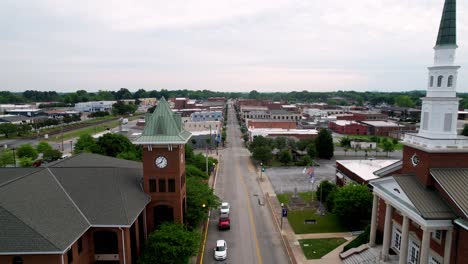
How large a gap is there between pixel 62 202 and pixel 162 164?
8984 mm

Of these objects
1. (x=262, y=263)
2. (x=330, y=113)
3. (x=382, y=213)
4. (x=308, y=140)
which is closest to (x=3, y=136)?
(x=308, y=140)

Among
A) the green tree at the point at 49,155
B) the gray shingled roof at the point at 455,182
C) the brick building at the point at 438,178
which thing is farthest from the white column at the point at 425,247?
the green tree at the point at 49,155

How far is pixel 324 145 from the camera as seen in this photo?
75375mm

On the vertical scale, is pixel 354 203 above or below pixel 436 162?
below

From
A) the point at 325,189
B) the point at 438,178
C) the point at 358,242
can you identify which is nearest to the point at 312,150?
the point at 325,189

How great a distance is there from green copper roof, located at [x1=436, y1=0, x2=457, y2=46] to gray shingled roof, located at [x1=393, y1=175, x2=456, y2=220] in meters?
11.0

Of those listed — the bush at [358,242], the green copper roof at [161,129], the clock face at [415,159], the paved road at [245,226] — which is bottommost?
the paved road at [245,226]

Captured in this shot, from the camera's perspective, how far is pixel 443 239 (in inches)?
906

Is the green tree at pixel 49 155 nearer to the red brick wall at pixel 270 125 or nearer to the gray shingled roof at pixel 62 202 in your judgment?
the gray shingled roof at pixel 62 202

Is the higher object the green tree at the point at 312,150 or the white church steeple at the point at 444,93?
the white church steeple at the point at 444,93

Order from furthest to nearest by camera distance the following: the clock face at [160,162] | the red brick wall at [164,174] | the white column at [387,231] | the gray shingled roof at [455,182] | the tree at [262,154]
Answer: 1. the tree at [262,154]
2. the clock face at [160,162]
3. the red brick wall at [164,174]
4. the white column at [387,231]
5. the gray shingled roof at [455,182]

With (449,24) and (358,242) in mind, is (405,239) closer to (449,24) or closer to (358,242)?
(358,242)

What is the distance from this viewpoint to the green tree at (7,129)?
343 ft

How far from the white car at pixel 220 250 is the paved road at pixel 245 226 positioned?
1.85 feet
